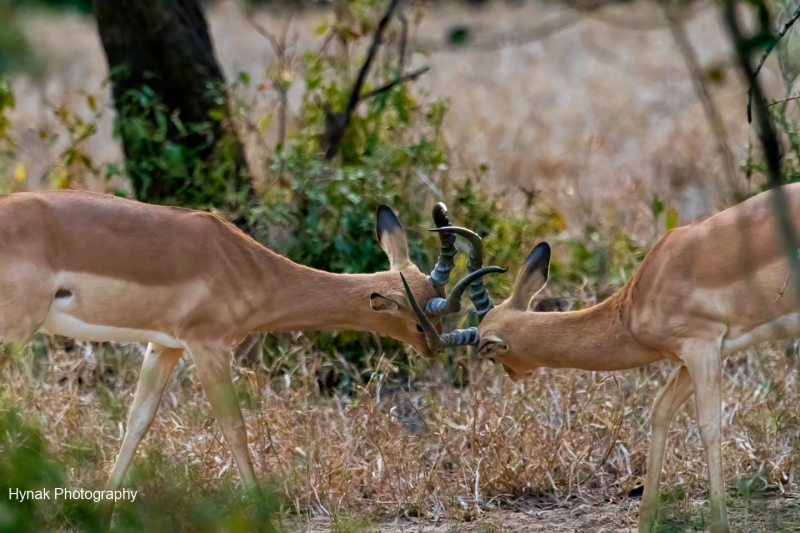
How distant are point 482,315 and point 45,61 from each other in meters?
2.54

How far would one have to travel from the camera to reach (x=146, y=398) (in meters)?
4.41

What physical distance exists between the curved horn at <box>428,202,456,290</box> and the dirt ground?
108 centimetres

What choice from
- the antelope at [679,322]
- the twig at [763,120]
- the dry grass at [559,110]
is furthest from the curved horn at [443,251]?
the twig at [763,120]

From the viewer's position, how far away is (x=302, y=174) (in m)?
6.30

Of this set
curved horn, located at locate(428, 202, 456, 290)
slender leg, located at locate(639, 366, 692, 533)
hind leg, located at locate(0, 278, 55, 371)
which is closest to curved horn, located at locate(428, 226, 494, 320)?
curved horn, located at locate(428, 202, 456, 290)

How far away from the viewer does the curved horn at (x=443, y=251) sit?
4449 mm

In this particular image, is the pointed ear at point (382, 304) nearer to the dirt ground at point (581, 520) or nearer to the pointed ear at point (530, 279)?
the pointed ear at point (530, 279)

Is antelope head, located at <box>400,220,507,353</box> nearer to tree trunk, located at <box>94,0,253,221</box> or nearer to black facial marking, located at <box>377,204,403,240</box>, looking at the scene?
black facial marking, located at <box>377,204,403,240</box>

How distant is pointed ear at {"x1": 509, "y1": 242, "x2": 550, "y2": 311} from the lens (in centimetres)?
440

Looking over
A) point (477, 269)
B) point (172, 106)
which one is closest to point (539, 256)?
point (477, 269)

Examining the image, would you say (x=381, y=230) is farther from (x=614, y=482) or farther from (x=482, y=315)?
(x=614, y=482)

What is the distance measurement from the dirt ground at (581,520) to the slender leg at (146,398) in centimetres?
87

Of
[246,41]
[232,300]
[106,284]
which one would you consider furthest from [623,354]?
[246,41]

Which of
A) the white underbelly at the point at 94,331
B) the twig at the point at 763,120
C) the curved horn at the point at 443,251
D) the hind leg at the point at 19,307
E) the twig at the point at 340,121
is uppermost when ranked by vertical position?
the twig at the point at 340,121
